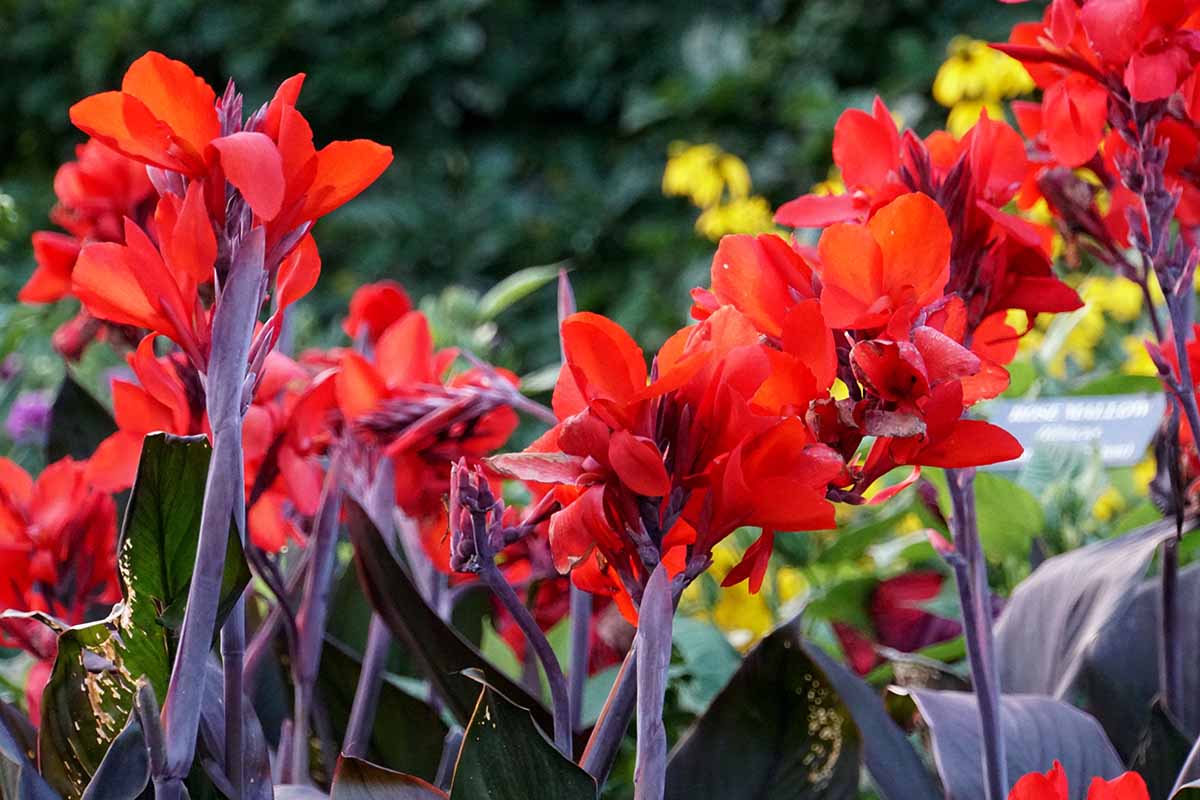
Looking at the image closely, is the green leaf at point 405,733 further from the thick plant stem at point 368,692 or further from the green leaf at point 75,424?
the green leaf at point 75,424

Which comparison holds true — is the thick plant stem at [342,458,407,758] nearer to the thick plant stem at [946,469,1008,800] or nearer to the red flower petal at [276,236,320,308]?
the red flower petal at [276,236,320,308]

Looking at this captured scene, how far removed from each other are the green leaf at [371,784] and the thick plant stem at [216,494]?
45mm

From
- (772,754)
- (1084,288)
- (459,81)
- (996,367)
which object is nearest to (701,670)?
(772,754)

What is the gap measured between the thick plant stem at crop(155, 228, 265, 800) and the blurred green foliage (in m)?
3.31

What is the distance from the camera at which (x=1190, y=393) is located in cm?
51

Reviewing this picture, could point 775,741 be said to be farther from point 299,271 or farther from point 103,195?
point 103,195

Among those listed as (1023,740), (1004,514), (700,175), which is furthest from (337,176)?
(700,175)

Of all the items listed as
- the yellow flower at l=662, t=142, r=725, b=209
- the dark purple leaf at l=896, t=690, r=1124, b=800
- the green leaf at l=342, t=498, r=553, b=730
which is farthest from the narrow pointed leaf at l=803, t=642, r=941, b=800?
the yellow flower at l=662, t=142, r=725, b=209

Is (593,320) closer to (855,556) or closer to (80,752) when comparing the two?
(80,752)

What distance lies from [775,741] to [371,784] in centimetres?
17

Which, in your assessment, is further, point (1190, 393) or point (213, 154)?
point (1190, 393)

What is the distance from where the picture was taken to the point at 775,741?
502 mm

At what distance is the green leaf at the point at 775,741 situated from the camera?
0.50 metres

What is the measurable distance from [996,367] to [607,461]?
0.48 ft
